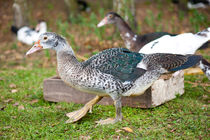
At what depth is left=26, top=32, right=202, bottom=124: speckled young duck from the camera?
3275 millimetres

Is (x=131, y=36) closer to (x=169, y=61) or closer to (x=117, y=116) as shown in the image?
(x=169, y=61)

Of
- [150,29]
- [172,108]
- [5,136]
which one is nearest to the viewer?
[5,136]

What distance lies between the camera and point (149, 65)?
138 inches

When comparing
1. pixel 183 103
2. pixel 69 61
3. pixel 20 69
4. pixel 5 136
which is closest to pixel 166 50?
pixel 183 103

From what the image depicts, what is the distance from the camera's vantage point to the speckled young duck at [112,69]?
10.7 feet

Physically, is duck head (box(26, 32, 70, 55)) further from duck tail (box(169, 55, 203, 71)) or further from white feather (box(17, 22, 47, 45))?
white feather (box(17, 22, 47, 45))

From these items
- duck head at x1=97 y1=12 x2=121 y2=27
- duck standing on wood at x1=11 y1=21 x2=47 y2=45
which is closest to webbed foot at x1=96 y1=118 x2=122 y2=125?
duck head at x1=97 y1=12 x2=121 y2=27

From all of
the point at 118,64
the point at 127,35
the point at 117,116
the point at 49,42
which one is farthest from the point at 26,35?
the point at 117,116

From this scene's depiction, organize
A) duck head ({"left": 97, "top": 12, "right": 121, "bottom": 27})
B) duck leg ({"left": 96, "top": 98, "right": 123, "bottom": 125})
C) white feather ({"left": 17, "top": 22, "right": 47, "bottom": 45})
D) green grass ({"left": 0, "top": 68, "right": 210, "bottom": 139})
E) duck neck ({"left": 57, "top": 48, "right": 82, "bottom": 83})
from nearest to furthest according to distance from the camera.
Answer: green grass ({"left": 0, "top": 68, "right": 210, "bottom": 139})
duck neck ({"left": 57, "top": 48, "right": 82, "bottom": 83})
duck leg ({"left": 96, "top": 98, "right": 123, "bottom": 125})
duck head ({"left": 97, "top": 12, "right": 121, "bottom": 27})
white feather ({"left": 17, "top": 22, "right": 47, "bottom": 45})

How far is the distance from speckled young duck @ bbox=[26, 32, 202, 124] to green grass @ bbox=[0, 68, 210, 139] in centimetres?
22

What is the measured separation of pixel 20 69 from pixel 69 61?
3.53 meters

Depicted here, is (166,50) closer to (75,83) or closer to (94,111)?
(94,111)

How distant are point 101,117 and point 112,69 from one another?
2.31 feet

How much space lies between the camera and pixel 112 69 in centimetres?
338
